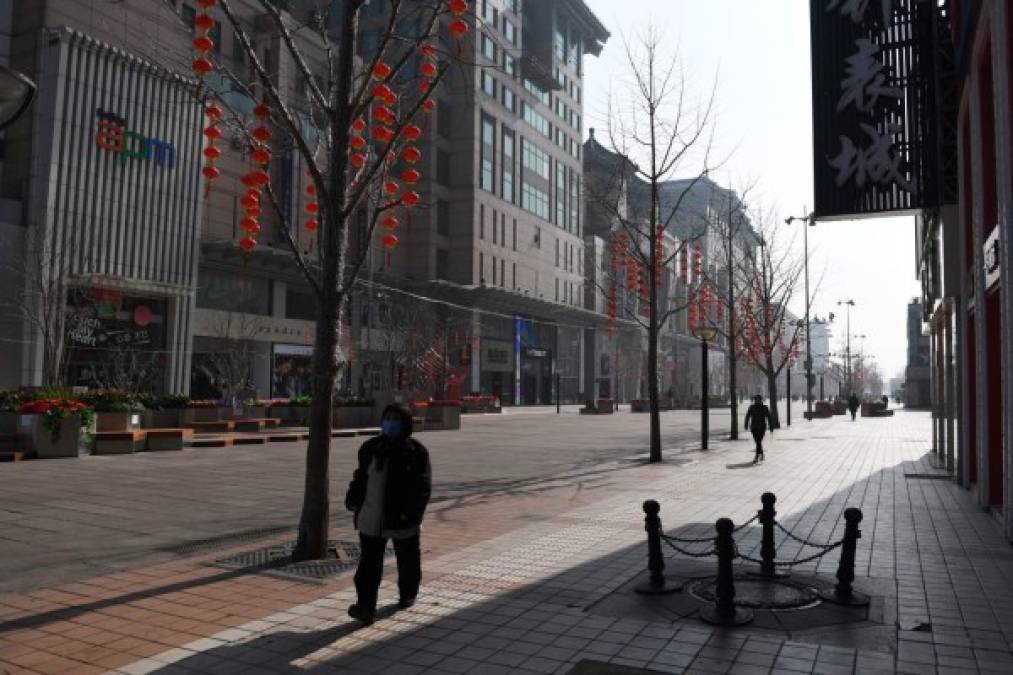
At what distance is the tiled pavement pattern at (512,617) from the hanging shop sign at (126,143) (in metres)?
32.3

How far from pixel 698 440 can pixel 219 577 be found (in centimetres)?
2158

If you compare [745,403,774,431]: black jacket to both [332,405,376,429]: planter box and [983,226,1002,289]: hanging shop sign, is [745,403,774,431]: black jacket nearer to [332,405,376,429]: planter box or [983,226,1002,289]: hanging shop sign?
[983,226,1002,289]: hanging shop sign

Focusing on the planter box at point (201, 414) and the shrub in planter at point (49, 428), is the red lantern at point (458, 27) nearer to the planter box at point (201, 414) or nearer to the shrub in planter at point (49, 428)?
the shrub in planter at point (49, 428)

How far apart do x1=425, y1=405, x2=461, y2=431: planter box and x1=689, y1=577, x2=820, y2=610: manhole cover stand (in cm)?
2472

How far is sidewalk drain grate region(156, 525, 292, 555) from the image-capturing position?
7973mm

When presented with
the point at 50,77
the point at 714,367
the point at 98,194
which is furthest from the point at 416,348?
the point at 714,367

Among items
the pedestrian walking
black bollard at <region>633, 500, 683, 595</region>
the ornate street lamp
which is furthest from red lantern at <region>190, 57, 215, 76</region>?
black bollard at <region>633, 500, 683, 595</region>

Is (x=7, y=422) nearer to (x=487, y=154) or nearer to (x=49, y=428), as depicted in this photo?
(x=49, y=428)

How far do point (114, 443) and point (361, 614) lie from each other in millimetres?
15508

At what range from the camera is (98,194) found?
114 feet

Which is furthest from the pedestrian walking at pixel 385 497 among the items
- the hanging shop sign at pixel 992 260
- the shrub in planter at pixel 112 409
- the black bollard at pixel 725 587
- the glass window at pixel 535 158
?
the glass window at pixel 535 158

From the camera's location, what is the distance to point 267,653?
481 centimetres

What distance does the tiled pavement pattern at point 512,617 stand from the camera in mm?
4703

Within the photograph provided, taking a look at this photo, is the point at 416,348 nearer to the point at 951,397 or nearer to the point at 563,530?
the point at 951,397
